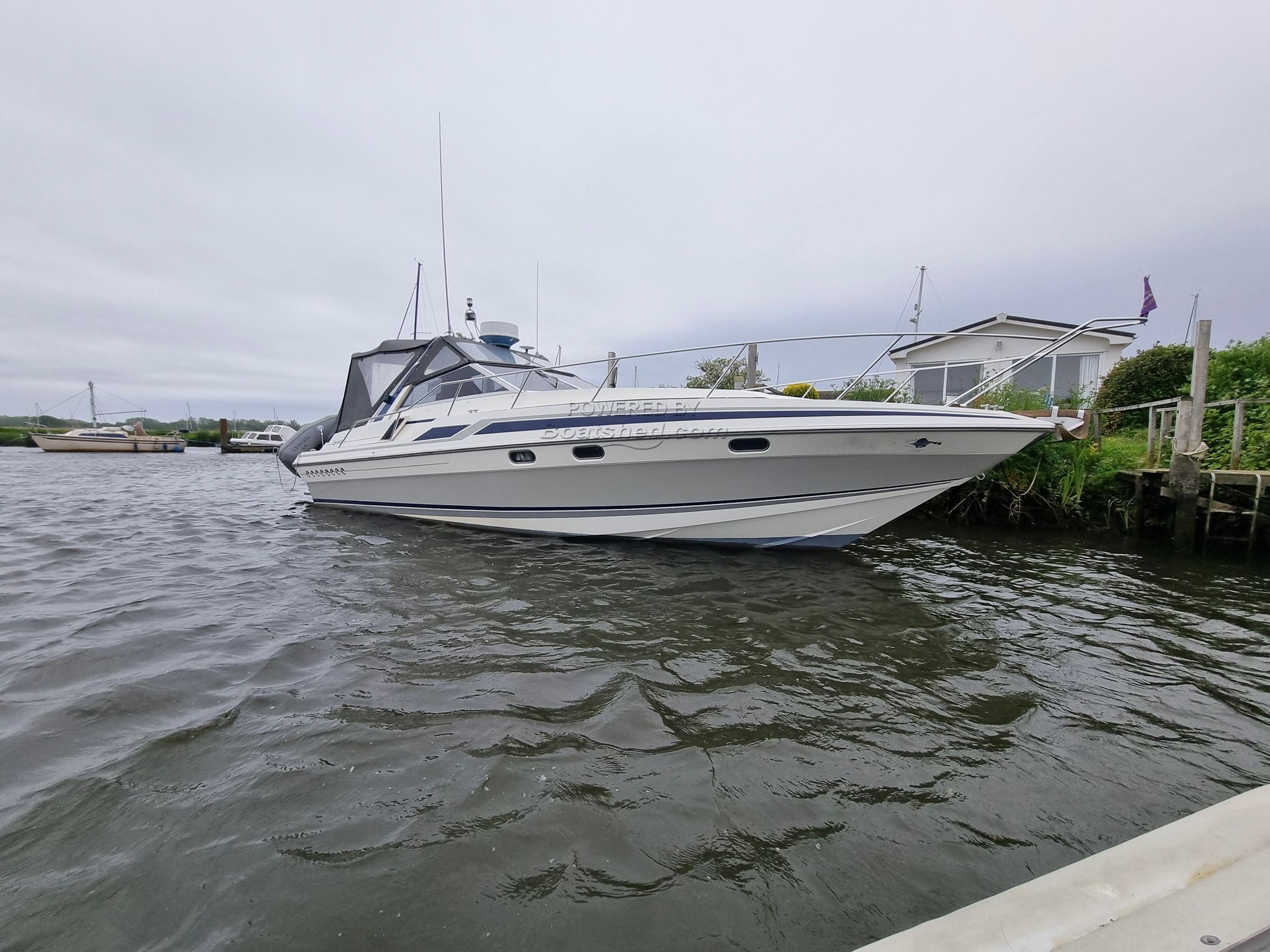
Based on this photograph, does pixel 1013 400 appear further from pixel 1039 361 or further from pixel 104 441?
pixel 104 441

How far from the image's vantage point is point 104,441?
35.5 meters

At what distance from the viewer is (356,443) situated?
304 inches

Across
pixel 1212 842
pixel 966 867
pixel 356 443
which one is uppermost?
pixel 356 443

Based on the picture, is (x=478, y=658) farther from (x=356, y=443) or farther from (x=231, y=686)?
(x=356, y=443)

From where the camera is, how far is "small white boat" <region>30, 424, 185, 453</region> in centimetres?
3441

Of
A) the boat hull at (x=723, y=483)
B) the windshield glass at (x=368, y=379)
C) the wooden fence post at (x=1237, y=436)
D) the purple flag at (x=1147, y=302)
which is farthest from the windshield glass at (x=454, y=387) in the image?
the wooden fence post at (x=1237, y=436)

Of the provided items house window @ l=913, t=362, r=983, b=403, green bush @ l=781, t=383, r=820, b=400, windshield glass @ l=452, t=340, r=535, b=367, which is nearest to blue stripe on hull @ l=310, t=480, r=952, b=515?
green bush @ l=781, t=383, r=820, b=400

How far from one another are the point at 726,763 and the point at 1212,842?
1404mm

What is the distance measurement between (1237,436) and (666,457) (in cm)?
702

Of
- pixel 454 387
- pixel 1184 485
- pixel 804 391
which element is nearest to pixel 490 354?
pixel 454 387

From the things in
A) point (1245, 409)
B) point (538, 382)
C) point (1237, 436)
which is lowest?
point (1237, 436)

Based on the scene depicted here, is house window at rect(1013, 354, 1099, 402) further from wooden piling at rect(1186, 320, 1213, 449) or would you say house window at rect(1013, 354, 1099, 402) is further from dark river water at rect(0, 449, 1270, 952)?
dark river water at rect(0, 449, 1270, 952)

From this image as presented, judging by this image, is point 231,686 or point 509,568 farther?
point 509,568

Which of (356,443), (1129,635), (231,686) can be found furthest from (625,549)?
(356,443)
